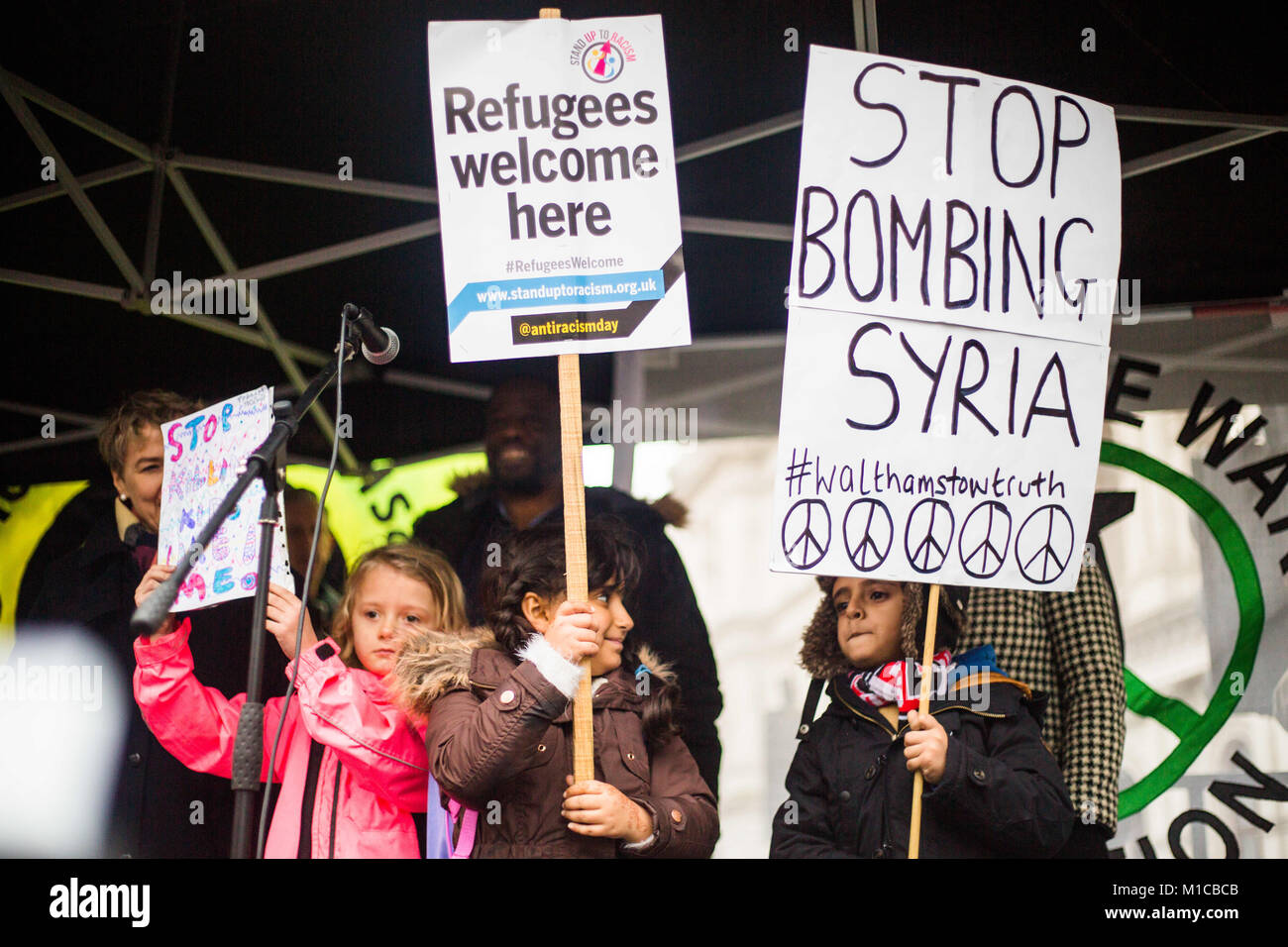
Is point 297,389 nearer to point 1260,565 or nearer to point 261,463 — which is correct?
point 261,463

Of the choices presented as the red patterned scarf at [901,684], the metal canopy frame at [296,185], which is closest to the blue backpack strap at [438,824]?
the red patterned scarf at [901,684]

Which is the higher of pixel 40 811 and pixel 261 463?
pixel 261 463

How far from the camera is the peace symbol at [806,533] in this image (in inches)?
141

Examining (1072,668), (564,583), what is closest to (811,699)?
(1072,668)

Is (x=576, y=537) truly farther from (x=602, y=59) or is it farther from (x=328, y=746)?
(x=602, y=59)

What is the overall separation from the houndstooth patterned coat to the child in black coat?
0.30 metres

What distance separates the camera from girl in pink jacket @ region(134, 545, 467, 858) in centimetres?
356

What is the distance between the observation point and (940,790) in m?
3.47

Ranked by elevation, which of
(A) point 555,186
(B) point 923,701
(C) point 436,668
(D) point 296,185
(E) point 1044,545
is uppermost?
(D) point 296,185

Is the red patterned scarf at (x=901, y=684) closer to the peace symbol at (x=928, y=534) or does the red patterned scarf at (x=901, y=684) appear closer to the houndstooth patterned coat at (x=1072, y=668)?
the peace symbol at (x=928, y=534)

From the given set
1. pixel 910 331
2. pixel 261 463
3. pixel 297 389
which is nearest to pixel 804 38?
pixel 910 331

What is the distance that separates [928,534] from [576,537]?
961 millimetres
